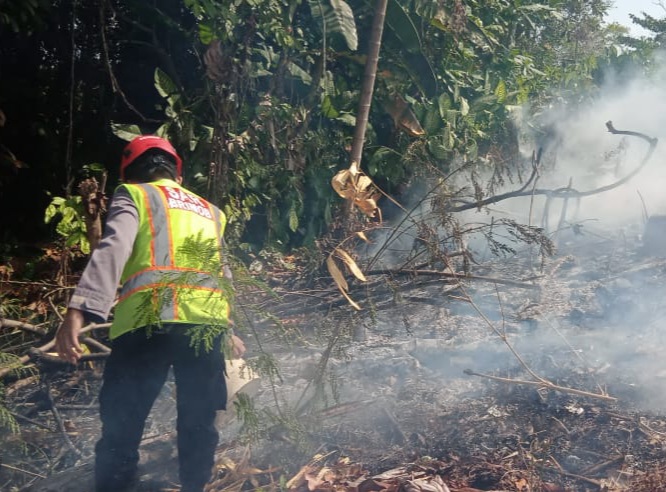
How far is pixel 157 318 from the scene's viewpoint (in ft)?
9.18

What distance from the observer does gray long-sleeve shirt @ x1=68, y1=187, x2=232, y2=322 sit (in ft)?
8.64

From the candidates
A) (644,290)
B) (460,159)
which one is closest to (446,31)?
(460,159)

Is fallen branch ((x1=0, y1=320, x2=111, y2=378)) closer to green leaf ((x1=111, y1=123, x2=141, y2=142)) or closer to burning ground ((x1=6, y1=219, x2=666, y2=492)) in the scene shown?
burning ground ((x1=6, y1=219, x2=666, y2=492))

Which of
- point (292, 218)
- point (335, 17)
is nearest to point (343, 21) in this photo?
point (335, 17)

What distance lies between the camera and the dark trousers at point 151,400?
292 cm

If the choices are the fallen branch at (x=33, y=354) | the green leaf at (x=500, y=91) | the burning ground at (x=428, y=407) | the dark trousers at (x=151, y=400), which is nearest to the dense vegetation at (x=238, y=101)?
the green leaf at (x=500, y=91)

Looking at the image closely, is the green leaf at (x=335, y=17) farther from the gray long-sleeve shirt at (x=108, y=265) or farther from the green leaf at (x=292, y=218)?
the gray long-sleeve shirt at (x=108, y=265)

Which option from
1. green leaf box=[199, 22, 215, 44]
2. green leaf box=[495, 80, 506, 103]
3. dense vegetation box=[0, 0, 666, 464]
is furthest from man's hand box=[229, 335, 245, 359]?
green leaf box=[495, 80, 506, 103]

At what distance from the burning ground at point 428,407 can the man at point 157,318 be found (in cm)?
55

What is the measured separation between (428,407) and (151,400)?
197 centimetres

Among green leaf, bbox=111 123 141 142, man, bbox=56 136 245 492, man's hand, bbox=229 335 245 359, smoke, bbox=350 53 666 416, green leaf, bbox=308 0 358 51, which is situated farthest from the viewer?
green leaf, bbox=308 0 358 51

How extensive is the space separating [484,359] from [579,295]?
1.74 meters

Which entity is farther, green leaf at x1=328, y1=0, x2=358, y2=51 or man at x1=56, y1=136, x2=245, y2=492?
green leaf at x1=328, y1=0, x2=358, y2=51

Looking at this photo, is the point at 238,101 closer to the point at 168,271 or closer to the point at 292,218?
the point at 292,218
